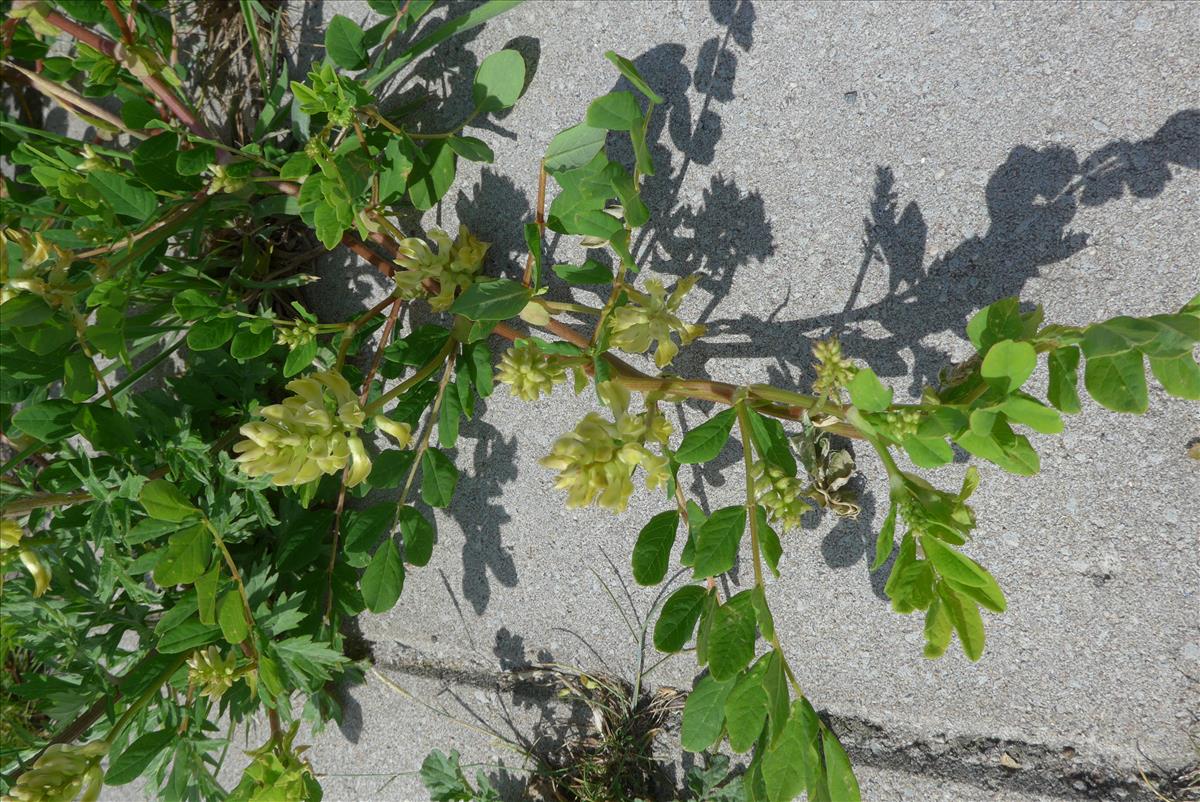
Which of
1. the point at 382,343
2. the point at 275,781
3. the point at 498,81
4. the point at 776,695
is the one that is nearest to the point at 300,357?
the point at 382,343

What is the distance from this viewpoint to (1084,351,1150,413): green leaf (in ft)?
2.93

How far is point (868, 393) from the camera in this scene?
0.96 meters

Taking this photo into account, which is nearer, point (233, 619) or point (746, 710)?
point (746, 710)

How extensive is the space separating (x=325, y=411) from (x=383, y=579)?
456 mm

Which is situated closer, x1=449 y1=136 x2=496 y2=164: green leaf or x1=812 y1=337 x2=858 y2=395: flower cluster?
x1=812 y1=337 x2=858 y2=395: flower cluster

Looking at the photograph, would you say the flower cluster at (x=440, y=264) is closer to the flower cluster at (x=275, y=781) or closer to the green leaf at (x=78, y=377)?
the green leaf at (x=78, y=377)

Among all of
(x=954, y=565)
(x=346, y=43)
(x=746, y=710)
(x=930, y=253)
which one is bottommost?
(x=746, y=710)

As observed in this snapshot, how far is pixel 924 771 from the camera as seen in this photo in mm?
1400

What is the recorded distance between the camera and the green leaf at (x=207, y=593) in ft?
4.19

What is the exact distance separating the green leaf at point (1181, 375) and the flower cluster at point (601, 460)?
1.91 feet

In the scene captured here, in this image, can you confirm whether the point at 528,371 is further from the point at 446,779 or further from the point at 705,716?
the point at 446,779

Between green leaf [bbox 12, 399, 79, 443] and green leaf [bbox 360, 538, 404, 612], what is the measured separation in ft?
1.85

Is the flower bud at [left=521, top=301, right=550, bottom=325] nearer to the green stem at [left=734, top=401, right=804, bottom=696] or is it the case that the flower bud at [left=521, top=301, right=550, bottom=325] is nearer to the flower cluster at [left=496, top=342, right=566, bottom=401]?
the flower cluster at [left=496, top=342, right=566, bottom=401]

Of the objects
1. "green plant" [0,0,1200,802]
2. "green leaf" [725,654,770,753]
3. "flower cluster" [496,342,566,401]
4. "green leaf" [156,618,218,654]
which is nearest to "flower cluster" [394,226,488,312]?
"green plant" [0,0,1200,802]
